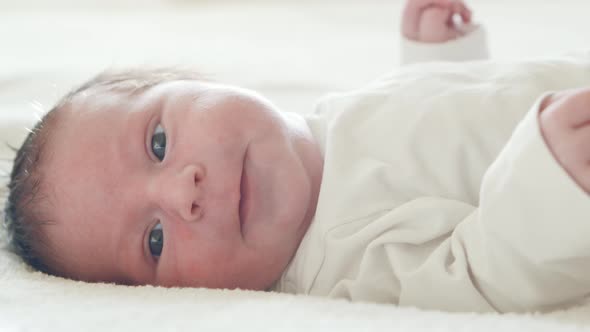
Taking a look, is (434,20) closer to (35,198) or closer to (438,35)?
(438,35)

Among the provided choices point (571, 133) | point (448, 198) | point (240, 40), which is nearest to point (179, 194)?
point (448, 198)

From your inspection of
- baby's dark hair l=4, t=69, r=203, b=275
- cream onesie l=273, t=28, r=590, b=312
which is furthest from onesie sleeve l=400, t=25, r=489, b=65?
baby's dark hair l=4, t=69, r=203, b=275

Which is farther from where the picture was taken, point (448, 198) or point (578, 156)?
point (448, 198)

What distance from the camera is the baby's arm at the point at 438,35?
1.28 m

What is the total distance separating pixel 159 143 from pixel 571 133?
1.77ft

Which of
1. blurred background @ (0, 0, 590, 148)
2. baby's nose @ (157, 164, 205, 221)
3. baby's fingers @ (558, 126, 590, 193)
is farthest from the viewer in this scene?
blurred background @ (0, 0, 590, 148)

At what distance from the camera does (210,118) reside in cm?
96

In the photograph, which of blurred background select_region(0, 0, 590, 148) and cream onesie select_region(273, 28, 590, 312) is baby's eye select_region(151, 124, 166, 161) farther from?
blurred background select_region(0, 0, 590, 148)

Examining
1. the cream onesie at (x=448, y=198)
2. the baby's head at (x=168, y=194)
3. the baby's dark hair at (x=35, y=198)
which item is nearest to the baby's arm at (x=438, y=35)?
the cream onesie at (x=448, y=198)

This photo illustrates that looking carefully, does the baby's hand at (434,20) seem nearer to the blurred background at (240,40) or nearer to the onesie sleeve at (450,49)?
the onesie sleeve at (450,49)

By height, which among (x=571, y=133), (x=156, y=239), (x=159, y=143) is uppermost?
(x=571, y=133)

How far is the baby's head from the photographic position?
3.02ft

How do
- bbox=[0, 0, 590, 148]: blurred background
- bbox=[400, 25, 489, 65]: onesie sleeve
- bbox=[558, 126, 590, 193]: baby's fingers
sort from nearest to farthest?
bbox=[558, 126, 590, 193]: baby's fingers < bbox=[400, 25, 489, 65]: onesie sleeve < bbox=[0, 0, 590, 148]: blurred background

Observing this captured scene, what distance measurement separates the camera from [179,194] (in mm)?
894
